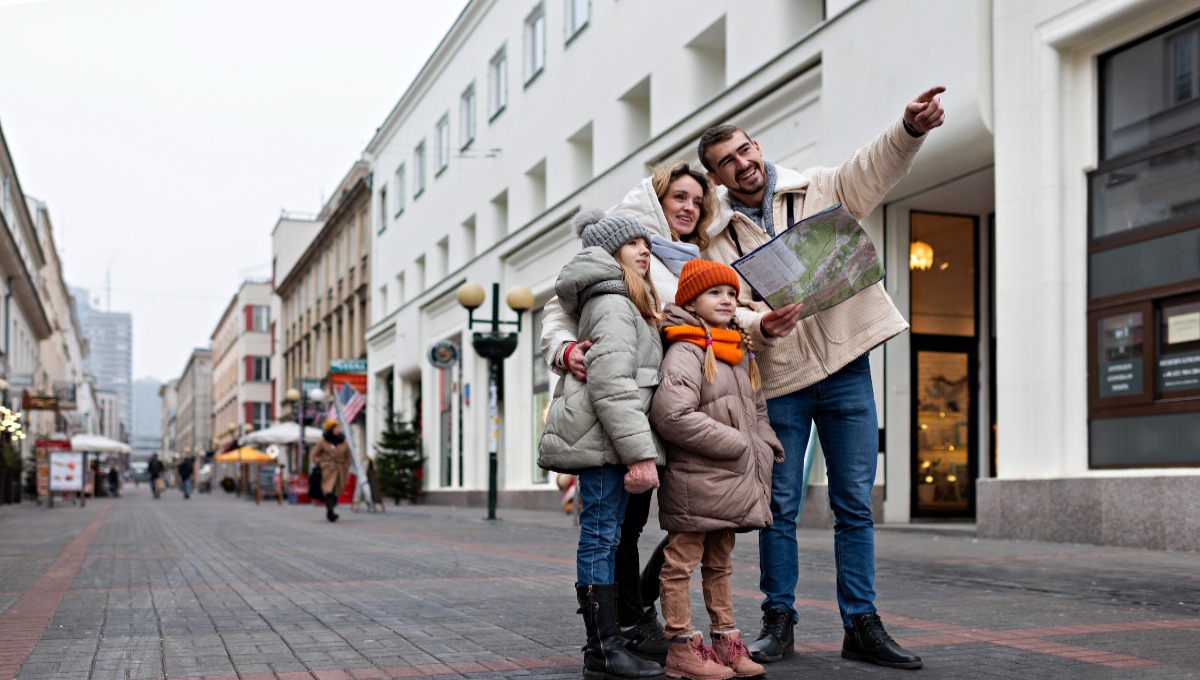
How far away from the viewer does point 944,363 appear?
46.9 ft

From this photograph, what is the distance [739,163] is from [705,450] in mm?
1225

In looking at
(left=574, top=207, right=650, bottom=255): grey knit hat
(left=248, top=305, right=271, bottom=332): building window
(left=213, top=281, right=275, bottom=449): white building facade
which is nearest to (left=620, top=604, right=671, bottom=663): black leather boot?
(left=574, top=207, right=650, bottom=255): grey knit hat

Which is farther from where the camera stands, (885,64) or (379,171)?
(379,171)

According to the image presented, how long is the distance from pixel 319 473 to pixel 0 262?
23.4 meters

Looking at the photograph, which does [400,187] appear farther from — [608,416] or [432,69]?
[608,416]

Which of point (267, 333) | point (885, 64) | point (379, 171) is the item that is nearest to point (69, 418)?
point (267, 333)

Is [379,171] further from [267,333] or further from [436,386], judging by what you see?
[267,333]

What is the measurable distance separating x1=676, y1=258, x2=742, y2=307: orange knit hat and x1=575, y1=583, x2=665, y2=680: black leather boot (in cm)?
106

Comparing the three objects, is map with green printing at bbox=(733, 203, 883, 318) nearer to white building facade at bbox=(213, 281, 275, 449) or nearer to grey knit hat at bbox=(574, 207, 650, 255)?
grey knit hat at bbox=(574, 207, 650, 255)

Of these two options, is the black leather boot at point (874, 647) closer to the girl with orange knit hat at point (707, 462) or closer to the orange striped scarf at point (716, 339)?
the girl with orange knit hat at point (707, 462)

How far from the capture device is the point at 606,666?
13.6ft

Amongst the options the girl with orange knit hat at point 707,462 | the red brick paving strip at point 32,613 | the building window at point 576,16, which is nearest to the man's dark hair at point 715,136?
the girl with orange knit hat at point 707,462

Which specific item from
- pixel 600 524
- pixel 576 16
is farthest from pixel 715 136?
pixel 576 16

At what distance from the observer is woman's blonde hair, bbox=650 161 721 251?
462cm
